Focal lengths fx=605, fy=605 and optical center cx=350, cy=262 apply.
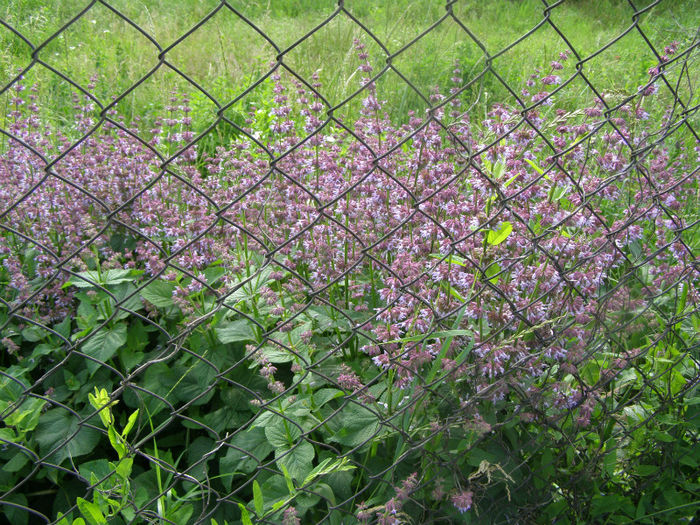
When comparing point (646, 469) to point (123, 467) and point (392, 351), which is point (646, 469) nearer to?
point (392, 351)

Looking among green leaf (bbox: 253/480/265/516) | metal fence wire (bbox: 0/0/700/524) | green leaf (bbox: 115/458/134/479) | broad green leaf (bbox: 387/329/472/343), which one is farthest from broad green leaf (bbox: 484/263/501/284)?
green leaf (bbox: 115/458/134/479)

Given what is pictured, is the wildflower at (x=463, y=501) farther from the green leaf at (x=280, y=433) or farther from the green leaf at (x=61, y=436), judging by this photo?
the green leaf at (x=61, y=436)

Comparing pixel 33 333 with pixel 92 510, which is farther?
pixel 33 333

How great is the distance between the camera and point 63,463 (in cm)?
200

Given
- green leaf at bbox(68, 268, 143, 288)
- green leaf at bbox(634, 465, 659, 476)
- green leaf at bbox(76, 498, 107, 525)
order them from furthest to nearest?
A: green leaf at bbox(68, 268, 143, 288) < green leaf at bbox(634, 465, 659, 476) < green leaf at bbox(76, 498, 107, 525)

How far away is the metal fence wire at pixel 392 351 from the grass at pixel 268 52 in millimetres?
2057

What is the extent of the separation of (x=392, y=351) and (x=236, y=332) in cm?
60

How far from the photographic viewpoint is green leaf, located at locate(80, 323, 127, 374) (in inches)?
80.7

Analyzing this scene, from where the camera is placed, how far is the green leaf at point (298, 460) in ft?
5.54

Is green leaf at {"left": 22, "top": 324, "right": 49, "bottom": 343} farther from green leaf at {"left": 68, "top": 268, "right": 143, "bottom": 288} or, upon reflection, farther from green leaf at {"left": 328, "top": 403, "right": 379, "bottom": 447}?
green leaf at {"left": 328, "top": 403, "right": 379, "bottom": 447}

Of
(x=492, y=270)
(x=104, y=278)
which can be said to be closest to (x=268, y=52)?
(x=104, y=278)

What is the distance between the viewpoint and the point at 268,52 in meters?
5.69

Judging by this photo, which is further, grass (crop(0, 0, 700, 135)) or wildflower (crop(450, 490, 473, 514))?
grass (crop(0, 0, 700, 135))

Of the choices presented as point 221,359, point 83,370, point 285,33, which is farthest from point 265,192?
point 285,33
